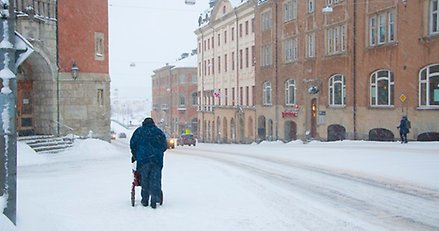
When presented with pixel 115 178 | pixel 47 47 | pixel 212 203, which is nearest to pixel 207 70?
pixel 47 47

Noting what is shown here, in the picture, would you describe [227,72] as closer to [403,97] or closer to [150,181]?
[403,97]

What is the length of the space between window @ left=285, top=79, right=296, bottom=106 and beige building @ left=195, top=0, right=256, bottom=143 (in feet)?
25.2

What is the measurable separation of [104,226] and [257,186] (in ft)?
16.0

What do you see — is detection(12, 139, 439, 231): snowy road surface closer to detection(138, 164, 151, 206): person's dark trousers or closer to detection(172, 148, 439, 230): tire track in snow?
detection(172, 148, 439, 230): tire track in snow

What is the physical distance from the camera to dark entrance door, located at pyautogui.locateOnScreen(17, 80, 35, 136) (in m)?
24.0

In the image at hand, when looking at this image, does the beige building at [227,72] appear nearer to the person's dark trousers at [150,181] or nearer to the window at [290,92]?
the window at [290,92]

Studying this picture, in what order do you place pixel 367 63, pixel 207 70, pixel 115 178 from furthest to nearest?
1. pixel 207 70
2. pixel 367 63
3. pixel 115 178

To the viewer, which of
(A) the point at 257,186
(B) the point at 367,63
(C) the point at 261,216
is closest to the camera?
(C) the point at 261,216

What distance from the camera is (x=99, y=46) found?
2686 centimetres

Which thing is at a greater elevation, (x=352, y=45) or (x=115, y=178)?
(x=352, y=45)

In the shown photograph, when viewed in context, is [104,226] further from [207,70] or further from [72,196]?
[207,70]

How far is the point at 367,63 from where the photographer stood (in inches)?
1087

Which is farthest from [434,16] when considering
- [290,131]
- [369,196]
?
[290,131]

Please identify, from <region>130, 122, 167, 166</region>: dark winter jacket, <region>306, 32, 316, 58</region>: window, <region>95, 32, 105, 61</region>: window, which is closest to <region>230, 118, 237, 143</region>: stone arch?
<region>306, 32, 316, 58</region>: window
